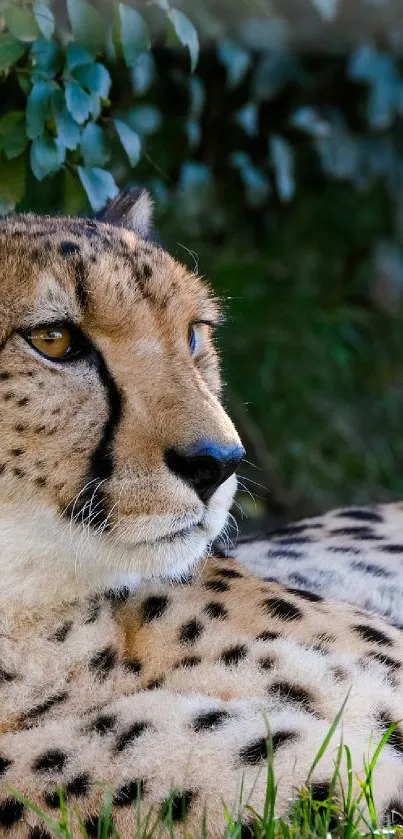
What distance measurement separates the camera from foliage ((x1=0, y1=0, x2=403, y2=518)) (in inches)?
135

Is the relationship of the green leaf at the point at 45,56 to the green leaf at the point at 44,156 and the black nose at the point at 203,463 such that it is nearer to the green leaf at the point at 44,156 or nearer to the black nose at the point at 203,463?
the green leaf at the point at 44,156

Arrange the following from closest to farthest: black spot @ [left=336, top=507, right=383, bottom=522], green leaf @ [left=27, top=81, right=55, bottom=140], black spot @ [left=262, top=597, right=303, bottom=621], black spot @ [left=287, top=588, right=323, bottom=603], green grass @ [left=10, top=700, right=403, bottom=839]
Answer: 1. green grass @ [left=10, top=700, right=403, bottom=839]
2. black spot @ [left=262, top=597, right=303, bottom=621]
3. black spot @ [left=287, top=588, right=323, bottom=603]
4. green leaf @ [left=27, top=81, right=55, bottom=140]
5. black spot @ [left=336, top=507, right=383, bottom=522]

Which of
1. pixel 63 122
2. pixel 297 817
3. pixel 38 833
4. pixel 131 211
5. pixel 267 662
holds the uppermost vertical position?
pixel 63 122

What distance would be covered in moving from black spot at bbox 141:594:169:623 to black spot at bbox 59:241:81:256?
46cm

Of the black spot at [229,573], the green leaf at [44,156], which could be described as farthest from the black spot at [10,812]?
the green leaf at [44,156]

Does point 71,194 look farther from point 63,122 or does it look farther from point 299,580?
point 299,580

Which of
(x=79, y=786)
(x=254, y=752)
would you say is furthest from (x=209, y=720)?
(x=79, y=786)

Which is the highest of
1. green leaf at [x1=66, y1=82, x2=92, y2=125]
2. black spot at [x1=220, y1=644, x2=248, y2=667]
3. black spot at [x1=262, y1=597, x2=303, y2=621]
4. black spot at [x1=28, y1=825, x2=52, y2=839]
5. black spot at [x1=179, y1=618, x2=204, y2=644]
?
green leaf at [x1=66, y1=82, x2=92, y2=125]

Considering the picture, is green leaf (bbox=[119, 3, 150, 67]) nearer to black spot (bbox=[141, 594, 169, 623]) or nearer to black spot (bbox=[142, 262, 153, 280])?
black spot (bbox=[142, 262, 153, 280])

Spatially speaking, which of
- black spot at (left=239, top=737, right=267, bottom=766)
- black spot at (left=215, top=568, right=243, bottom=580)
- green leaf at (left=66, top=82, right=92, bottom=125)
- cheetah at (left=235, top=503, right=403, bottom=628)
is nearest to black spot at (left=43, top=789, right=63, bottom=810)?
black spot at (left=239, top=737, right=267, bottom=766)

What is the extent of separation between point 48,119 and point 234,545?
786 millimetres

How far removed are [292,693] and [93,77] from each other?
3.37 ft

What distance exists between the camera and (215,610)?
1.69m

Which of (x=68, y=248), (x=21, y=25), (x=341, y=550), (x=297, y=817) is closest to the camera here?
(x=297, y=817)
